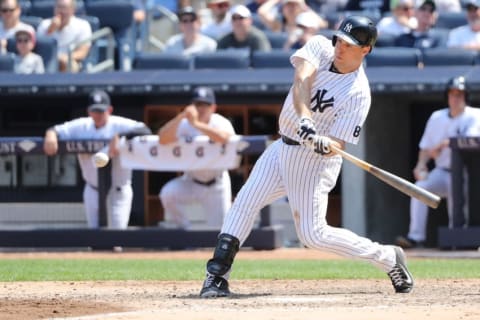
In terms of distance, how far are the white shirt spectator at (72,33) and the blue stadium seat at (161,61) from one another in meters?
0.84

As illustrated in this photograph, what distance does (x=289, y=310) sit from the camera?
581 centimetres

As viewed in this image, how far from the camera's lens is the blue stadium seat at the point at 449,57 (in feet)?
40.3

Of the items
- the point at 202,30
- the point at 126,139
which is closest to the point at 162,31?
the point at 202,30

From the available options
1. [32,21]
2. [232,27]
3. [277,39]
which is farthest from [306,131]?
[32,21]

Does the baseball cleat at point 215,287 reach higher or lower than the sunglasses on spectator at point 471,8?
lower

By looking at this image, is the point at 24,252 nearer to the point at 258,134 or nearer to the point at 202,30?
the point at 258,134

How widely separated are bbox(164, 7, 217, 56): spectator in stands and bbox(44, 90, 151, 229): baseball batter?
5.59ft

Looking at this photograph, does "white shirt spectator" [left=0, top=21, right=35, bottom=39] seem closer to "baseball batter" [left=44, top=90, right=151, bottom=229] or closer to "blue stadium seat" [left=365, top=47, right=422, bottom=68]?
"baseball batter" [left=44, top=90, right=151, bottom=229]

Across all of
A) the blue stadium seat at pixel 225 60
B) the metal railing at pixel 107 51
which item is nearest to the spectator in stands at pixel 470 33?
the blue stadium seat at pixel 225 60

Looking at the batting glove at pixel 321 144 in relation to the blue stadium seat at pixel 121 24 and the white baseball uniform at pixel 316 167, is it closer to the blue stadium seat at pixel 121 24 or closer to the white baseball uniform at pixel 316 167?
the white baseball uniform at pixel 316 167

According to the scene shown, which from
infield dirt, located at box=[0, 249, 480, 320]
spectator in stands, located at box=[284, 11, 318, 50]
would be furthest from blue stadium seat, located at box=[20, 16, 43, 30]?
infield dirt, located at box=[0, 249, 480, 320]

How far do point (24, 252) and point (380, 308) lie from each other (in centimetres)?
643

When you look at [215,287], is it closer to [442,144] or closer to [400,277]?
[400,277]

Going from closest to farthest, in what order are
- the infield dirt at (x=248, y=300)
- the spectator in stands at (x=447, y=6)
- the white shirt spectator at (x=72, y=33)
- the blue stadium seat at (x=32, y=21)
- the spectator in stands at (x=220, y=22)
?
1. the infield dirt at (x=248, y=300)
2. the white shirt spectator at (x=72, y=33)
3. the spectator in stands at (x=220, y=22)
4. the blue stadium seat at (x=32, y=21)
5. the spectator in stands at (x=447, y=6)
